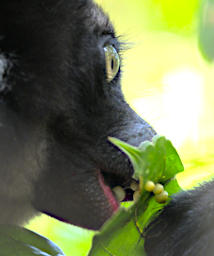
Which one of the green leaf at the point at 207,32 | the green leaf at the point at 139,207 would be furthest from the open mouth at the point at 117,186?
the green leaf at the point at 207,32

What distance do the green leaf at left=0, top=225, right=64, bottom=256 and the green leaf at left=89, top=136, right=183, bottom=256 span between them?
0.13 metres

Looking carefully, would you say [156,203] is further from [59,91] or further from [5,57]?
[5,57]

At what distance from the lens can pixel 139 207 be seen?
1.26m

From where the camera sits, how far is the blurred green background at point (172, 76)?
2611 mm

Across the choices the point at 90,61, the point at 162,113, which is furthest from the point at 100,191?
the point at 162,113

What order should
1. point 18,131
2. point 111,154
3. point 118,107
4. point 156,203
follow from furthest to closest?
1. point 118,107
2. point 111,154
3. point 18,131
4. point 156,203

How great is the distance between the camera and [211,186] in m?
1.40

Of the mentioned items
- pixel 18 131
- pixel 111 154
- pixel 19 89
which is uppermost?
pixel 19 89

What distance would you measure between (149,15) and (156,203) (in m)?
1.74

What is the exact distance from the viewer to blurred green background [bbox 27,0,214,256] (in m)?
Answer: 2.61

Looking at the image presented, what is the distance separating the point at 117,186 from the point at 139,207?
1.21ft

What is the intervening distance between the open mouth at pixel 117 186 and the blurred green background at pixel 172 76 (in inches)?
34.2

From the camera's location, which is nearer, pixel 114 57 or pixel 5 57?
pixel 5 57

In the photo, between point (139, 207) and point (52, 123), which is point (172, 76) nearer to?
point (52, 123)
